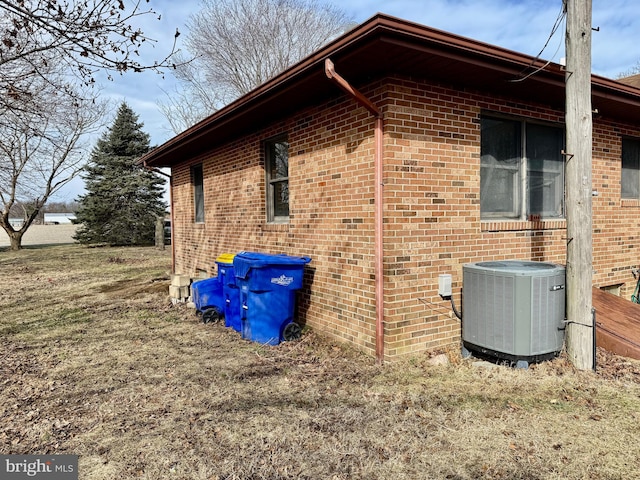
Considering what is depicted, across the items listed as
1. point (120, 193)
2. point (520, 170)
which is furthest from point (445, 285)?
point (120, 193)

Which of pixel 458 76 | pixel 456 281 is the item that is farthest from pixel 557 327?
pixel 458 76

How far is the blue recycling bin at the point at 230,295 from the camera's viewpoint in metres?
5.77

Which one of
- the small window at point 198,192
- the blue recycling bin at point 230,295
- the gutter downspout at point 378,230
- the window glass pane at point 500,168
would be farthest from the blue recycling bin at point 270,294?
the small window at point 198,192

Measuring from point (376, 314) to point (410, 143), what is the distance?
6.03ft

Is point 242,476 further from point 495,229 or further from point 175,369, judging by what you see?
point 495,229

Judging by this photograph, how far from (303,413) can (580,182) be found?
3.36 m

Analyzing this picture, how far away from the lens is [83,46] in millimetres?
4492

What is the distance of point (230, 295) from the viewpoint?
5934mm

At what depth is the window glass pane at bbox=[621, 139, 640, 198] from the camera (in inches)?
269

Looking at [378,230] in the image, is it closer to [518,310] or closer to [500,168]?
[518,310]

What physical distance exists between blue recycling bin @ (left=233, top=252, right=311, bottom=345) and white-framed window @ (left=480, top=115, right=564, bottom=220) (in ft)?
8.17

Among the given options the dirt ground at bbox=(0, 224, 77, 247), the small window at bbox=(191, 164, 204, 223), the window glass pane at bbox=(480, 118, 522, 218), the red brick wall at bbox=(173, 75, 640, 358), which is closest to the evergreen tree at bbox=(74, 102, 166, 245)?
the dirt ground at bbox=(0, 224, 77, 247)

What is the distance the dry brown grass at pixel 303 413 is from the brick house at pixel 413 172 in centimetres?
71

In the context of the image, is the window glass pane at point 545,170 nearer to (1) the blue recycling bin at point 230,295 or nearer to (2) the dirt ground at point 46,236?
(1) the blue recycling bin at point 230,295
